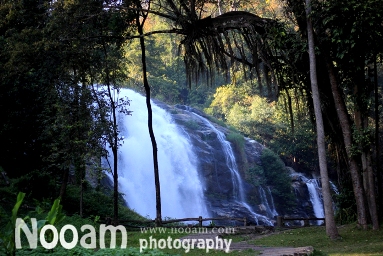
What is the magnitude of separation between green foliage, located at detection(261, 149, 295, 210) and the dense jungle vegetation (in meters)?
13.2

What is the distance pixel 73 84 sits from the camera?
638 inches

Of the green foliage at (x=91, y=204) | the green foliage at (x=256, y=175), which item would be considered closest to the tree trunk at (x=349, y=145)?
the green foliage at (x=91, y=204)

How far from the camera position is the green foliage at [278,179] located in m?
30.0

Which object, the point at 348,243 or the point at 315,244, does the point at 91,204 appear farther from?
the point at 348,243

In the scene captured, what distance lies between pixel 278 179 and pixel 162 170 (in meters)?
7.99

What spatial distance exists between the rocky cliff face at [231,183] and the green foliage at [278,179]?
0.98 ft

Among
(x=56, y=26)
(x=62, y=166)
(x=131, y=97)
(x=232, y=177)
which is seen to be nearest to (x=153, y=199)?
(x=232, y=177)

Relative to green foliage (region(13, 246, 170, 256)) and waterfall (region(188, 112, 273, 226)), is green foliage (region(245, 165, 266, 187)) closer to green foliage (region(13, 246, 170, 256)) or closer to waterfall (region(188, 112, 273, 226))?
waterfall (region(188, 112, 273, 226))

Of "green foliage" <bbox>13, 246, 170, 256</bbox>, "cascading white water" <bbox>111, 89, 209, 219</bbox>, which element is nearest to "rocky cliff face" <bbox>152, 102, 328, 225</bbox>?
"cascading white water" <bbox>111, 89, 209, 219</bbox>

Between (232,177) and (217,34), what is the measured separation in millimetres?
17594

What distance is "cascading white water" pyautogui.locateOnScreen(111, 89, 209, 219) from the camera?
27359 mm

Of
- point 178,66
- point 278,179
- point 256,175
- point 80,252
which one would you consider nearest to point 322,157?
point 178,66

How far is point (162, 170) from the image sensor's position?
1186 inches

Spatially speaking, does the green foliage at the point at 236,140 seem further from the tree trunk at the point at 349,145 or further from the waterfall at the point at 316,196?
the tree trunk at the point at 349,145
